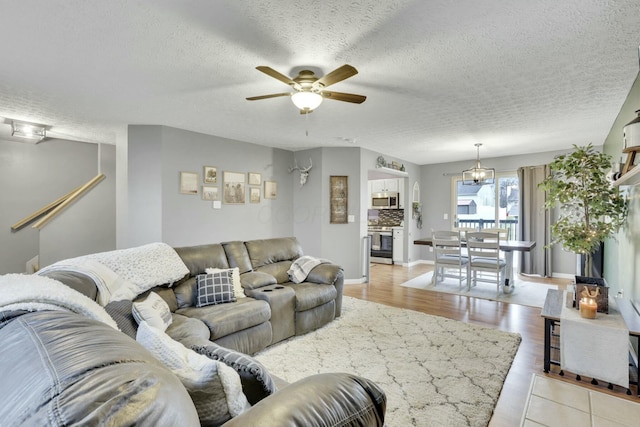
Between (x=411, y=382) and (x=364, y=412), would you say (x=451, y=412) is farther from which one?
(x=364, y=412)

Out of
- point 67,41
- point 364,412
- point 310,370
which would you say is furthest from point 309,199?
point 364,412

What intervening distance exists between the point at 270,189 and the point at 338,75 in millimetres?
3673

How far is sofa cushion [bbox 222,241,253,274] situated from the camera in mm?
3254

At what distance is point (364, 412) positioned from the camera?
943 mm

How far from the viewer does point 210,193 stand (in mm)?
4734

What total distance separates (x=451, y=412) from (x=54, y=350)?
2.21 meters

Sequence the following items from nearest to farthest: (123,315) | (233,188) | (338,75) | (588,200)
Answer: (123,315), (338,75), (588,200), (233,188)

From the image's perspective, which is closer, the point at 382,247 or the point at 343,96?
the point at 343,96

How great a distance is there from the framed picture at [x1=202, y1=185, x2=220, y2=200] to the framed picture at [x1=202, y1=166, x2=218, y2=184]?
0.31ft

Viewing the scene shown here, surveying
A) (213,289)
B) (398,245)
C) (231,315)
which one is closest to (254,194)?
(213,289)

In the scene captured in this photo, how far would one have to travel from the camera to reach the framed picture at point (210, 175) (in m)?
4.66

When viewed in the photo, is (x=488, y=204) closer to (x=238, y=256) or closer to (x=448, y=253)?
(x=448, y=253)

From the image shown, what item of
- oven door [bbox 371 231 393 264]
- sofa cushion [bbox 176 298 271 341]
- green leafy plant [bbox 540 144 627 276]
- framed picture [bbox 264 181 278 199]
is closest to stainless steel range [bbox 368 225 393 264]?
oven door [bbox 371 231 393 264]

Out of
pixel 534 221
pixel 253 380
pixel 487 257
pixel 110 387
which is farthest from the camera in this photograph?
pixel 534 221
